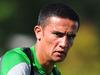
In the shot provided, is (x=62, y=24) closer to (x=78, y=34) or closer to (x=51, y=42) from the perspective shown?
(x=51, y=42)

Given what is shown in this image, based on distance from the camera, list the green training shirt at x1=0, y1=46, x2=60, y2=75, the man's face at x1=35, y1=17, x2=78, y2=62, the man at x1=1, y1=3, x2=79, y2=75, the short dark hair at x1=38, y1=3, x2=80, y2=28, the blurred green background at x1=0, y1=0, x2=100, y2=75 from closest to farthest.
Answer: the green training shirt at x1=0, y1=46, x2=60, y2=75
the man at x1=1, y1=3, x2=79, y2=75
the man's face at x1=35, y1=17, x2=78, y2=62
the short dark hair at x1=38, y1=3, x2=80, y2=28
the blurred green background at x1=0, y1=0, x2=100, y2=75

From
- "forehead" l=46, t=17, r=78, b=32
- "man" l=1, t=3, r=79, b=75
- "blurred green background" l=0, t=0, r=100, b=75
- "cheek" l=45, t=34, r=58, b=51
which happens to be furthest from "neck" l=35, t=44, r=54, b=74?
"blurred green background" l=0, t=0, r=100, b=75

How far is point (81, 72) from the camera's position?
19.7m

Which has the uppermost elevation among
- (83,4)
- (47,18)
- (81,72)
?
(47,18)

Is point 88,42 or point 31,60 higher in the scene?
point 31,60

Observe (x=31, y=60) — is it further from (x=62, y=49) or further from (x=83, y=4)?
(x=83, y=4)

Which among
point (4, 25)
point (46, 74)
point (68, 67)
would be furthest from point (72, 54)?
point (46, 74)

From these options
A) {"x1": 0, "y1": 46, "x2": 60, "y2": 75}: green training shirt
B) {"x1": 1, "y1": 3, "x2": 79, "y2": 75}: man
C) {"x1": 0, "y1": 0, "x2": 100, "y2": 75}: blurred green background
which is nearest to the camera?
{"x1": 0, "y1": 46, "x2": 60, "y2": 75}: green training shirt

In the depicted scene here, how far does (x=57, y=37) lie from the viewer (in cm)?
771

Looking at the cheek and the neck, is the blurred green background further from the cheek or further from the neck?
the cheek

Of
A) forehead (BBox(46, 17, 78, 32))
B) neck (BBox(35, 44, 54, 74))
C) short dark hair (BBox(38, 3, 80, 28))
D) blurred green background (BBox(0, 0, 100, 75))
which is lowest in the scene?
blurred green background (BBox(0, 0, 100, 75))

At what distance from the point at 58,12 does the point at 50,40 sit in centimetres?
33

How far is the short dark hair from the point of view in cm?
782

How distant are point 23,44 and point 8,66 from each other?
1356 centimetres
